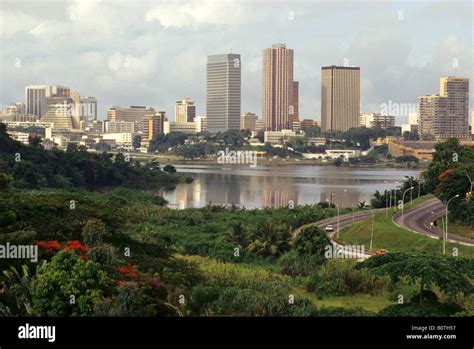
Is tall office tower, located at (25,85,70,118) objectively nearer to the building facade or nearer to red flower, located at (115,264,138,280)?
the building facade

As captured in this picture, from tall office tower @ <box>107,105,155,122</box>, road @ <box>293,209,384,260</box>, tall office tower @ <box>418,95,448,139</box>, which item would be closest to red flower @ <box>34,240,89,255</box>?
road @ <box>293,209,384,260</box>

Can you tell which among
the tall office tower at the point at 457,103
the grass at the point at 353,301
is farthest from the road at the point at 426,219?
the tall office tower at the point at 457,103

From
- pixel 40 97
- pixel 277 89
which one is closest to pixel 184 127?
pixel 277 89

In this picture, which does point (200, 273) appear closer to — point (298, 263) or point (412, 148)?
point (298, 263)

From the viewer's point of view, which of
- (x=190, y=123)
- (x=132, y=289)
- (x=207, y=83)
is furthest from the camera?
(x=190, y=123)

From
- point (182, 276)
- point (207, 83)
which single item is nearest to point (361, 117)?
point (207, 83)

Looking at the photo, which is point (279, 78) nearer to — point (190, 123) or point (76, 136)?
point (190, 123)

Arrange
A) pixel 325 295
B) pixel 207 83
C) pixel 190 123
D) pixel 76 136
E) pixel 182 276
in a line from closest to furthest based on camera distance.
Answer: pixel 182 276
pixel 325 295
pixel 207 83
pixel 76 136
pixel 190 123
